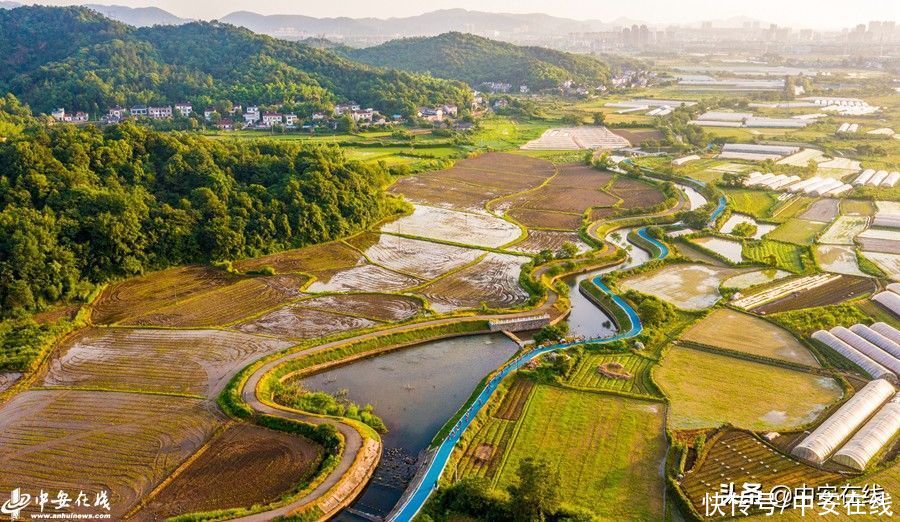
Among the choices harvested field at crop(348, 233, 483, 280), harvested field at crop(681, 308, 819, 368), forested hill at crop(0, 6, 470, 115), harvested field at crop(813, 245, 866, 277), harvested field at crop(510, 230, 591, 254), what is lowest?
harvested field at crop(681, 308, 819, 368)

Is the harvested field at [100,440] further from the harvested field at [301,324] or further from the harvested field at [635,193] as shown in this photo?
the harvested field at [635,193]

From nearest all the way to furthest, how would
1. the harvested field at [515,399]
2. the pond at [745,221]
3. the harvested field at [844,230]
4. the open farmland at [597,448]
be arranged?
the open farmland at [597,448]
the harvested field at [515,399]
the harvested field at [844,230]
the pond at [745,221]

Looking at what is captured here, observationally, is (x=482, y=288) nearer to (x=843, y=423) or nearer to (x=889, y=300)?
(x=843, y=423)

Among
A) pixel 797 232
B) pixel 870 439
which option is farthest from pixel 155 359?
pixel 797 232

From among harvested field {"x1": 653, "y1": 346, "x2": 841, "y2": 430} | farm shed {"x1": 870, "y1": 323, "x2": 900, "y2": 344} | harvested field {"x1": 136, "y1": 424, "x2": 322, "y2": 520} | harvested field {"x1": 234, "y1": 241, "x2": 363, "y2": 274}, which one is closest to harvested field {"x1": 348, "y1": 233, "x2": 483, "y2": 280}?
harvested field {"x1": 234, "y1": 241, "x2": 363, "y2": 274}

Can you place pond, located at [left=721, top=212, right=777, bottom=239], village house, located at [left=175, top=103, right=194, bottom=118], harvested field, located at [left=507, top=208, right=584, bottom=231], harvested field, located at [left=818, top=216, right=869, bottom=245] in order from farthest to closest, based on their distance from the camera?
village house, located at [left=175, top=103, right=194, bottom=118] < harvested field, located at [left=507, top=208, right=584, bottom=231] < pond, located at [left=721, top=212, right=777, bottom=239] < harvested field, located at [left=818, top=216, right=869, bottom=245]

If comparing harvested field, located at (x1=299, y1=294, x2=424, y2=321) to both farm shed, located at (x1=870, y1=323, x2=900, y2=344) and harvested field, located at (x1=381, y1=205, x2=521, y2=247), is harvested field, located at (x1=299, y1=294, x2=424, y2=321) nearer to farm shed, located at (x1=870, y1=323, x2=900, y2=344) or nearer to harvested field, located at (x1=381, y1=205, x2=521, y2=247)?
harvested field, located at (x1=381, y1=205, x2=521, y2=247)

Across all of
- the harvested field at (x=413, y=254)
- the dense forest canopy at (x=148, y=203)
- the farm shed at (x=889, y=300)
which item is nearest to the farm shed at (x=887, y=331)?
the farm shed at (x=889, y=300)
